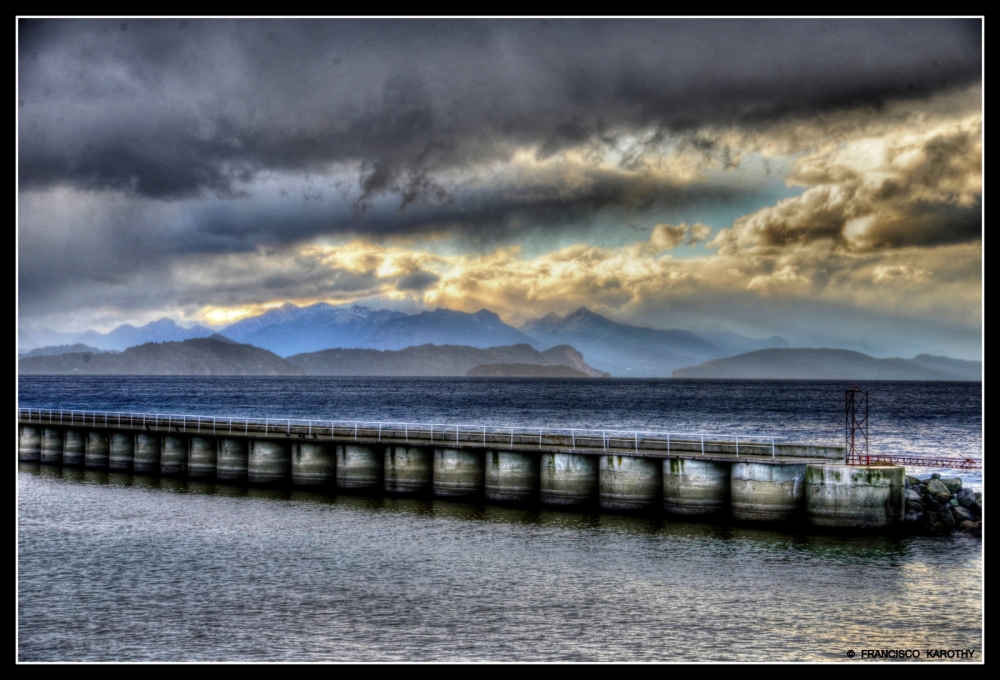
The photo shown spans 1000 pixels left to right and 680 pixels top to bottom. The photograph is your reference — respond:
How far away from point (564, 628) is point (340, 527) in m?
16.2

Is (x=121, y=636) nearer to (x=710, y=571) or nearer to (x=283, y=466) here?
(x=710, y=571)

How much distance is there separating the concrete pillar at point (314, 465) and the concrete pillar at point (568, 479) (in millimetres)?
13230

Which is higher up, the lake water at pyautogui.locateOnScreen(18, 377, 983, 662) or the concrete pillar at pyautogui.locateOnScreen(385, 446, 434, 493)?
the concrete pillar at pyautogui.locateOnScreen(385, 446, 434, 493)

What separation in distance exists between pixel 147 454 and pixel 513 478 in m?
27.1

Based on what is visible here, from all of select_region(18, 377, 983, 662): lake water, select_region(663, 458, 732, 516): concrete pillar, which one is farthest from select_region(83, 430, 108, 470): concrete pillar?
select_region(663, 458, 732, 516): concrete pillar

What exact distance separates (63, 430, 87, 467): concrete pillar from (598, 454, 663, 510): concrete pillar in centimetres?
3887

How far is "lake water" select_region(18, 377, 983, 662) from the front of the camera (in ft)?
68.4

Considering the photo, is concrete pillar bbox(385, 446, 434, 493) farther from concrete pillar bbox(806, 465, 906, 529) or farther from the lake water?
concrete pillar bbox(806, 465, 906, 529)

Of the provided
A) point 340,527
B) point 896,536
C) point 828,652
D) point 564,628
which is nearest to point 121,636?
point 564,628

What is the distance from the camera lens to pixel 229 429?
51.7m

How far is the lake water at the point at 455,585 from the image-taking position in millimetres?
20844

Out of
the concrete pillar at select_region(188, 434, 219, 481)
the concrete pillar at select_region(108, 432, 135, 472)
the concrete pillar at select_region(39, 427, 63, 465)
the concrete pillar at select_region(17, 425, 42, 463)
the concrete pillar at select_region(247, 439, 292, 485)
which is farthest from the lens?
the concrete pillar at select_region(17, 425, 42, 463)

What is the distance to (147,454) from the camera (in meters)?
52.0

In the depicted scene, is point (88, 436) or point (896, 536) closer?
point (896, 536)
